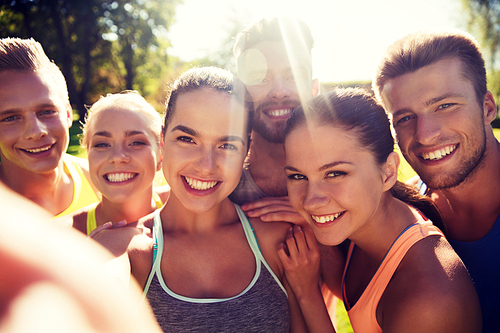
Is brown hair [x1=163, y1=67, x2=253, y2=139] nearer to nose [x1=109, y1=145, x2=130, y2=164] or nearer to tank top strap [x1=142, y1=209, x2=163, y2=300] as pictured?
nose [x1=109, y1=145, x2=130, y2=164]

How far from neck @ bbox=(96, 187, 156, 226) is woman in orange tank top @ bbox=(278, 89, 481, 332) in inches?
65.1

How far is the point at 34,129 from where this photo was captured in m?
3.26

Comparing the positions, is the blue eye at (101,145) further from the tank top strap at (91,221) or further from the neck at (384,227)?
the neck at (384,227)

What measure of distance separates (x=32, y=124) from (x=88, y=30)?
23.2 metres

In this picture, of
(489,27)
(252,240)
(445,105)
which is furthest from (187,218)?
(489,27)

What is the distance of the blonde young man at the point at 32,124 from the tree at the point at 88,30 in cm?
1874

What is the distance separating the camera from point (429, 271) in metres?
1.92

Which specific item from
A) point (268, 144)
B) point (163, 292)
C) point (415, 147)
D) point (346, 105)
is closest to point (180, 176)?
point (163, 292)

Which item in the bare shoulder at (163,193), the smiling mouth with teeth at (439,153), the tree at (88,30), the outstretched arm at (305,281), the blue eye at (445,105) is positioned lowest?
the outstretched arm at (305,281)

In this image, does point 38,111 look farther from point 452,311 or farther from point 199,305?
point 452,311

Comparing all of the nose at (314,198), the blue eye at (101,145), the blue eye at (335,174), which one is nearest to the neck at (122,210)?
the blue eye at (101,145)

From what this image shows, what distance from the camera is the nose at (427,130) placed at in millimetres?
2580

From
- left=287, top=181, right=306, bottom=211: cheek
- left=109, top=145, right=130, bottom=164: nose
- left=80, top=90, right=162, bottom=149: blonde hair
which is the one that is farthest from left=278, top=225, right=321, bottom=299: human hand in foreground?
left=80, top=90, right=162, bottom=149: blonde hair

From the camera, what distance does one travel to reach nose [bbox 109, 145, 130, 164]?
2797mm
